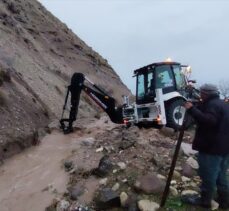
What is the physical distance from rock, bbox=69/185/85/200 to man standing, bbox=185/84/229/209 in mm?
2448

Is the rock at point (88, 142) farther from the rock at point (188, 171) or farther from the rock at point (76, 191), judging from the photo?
the rock at point (188, 171)

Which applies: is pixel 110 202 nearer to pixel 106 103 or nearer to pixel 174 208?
pixel 174 208

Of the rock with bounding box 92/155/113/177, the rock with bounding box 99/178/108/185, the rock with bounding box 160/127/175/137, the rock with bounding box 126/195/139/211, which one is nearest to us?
the rock with bounding box 126/195/139/211

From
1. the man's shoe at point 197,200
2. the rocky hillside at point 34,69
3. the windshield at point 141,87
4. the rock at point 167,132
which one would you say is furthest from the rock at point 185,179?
the windshield at point 141,87

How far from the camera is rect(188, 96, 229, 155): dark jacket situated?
7301 millimetres

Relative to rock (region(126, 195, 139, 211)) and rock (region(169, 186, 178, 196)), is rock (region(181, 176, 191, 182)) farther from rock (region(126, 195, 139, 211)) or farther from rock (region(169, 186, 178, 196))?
rock (region(126, 195, 139, 211))

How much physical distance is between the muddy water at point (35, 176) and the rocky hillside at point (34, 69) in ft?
1.66

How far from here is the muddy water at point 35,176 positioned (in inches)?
367

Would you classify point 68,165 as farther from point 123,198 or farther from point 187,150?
point 187,150

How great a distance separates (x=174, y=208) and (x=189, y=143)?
3853 mm

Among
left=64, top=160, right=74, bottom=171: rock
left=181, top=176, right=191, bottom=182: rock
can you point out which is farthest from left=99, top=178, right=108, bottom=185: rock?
left=181, top=176, right=191, bottom=182: rock

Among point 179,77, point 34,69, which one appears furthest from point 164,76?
point 34,69

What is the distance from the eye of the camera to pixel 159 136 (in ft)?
39.7

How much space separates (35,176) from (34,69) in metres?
12.2
